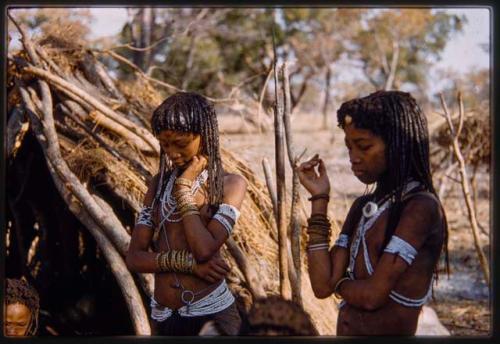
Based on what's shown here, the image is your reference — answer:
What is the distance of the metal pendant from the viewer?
130 inches

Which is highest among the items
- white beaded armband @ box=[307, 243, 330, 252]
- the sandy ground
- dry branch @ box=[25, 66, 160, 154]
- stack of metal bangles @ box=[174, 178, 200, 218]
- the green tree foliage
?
the green tree foliage

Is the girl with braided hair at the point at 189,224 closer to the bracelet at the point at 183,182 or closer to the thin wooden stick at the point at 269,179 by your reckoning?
the bracelet at the point at 183,182

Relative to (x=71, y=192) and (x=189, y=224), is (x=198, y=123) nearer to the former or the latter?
(x=189, y=224)

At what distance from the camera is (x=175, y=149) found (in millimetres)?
3617

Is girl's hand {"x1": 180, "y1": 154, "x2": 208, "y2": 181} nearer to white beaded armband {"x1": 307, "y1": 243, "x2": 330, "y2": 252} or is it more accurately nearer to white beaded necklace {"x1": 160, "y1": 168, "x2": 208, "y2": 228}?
white beaded necklace {"x1": 160, "y1": 168, "x2": 208, "y2": 228}

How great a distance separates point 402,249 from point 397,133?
506mm

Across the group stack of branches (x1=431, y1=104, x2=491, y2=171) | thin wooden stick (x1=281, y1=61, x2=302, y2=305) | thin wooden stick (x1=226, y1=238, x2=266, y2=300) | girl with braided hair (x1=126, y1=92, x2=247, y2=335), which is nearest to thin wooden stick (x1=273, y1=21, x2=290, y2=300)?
thin wooden stick (x1=281, y1=61, x2=302, y2=305)

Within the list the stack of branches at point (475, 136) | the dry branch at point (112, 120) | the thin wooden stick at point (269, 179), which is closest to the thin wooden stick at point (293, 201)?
the thin wooden stick at point (269, 179)

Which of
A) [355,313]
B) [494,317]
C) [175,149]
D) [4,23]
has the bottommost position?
[494,317]

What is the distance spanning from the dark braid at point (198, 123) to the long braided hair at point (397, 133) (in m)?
0.67

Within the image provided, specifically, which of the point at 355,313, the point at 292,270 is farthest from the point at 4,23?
the point at 355,313

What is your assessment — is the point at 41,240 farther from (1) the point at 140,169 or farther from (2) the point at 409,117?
(2) the point at 409,117

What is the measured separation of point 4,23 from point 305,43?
16155 mm

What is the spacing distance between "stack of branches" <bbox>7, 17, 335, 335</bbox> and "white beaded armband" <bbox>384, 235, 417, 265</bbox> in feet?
5.07
